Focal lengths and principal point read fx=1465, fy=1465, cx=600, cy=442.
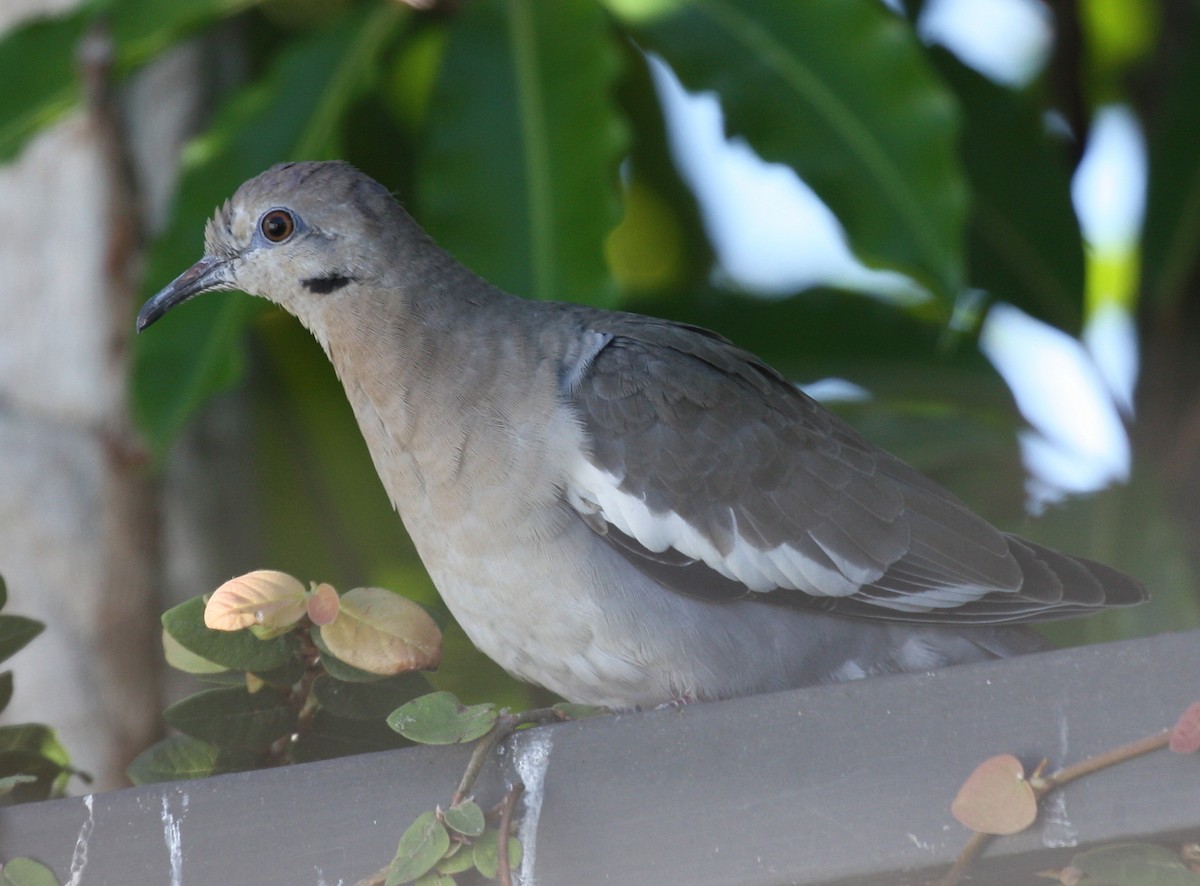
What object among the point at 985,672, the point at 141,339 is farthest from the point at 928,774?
the point at 141,339

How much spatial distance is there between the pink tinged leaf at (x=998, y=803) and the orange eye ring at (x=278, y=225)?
1048mm

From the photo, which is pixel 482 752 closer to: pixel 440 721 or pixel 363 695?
pixel 440 721

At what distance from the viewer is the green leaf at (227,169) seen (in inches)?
88.9

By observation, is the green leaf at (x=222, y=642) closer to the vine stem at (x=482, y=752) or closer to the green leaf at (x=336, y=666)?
the green leaf at (x=336, y=666)

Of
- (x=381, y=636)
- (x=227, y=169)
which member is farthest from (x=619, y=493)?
(x=227, y=169)

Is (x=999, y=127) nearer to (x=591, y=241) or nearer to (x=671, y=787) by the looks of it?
(x=591, y=241)

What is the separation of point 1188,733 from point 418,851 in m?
0.61

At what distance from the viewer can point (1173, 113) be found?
9.73ft

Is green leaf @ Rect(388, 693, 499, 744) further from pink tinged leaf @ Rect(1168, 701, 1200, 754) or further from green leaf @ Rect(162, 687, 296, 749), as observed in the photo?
pink tinged leaf @ Rect(1168, 701, 1200, 754)

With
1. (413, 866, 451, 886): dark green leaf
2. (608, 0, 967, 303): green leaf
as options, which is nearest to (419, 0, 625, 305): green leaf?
(608, 0, 967, 303): green leaf

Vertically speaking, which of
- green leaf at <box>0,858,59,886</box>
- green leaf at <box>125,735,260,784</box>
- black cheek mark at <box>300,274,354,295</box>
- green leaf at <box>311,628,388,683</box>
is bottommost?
green leaf at <box>125,735,260,784</box>

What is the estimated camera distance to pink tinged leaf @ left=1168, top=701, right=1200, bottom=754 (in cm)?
110

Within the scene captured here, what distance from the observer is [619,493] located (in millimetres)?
1596

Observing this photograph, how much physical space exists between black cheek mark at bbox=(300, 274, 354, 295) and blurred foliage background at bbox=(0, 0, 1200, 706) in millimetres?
455
